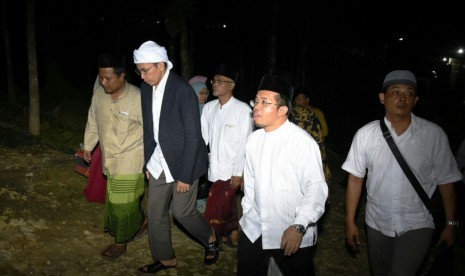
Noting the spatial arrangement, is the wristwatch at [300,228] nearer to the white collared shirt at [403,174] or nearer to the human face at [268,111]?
the human face at [268,111]

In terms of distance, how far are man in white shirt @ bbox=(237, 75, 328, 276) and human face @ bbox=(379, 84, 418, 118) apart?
0.84m

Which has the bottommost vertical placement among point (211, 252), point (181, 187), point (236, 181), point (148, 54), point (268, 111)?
point (211, 252)

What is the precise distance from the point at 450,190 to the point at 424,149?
1.29 ft

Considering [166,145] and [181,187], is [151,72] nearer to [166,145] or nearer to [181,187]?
[166,145]

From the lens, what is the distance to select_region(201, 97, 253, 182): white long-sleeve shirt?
15.9 ft

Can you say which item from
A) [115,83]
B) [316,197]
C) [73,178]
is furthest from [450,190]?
[73,178]

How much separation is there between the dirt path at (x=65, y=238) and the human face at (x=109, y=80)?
191 cm

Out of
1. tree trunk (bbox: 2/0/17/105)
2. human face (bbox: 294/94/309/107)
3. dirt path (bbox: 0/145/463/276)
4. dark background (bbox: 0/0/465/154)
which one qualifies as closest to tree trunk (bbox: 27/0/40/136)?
dirt path (bbox: 0/145/463/276)

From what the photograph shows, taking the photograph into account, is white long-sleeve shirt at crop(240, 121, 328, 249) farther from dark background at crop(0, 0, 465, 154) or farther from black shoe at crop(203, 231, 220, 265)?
dark background at crop(0, 0, 465, 154)

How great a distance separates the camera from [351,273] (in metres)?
4.91

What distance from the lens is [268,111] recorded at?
3.00 meters

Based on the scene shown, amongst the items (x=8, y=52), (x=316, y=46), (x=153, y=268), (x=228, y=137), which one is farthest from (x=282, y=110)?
(x=316, y=46)

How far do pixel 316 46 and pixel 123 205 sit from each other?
2944 centimetres

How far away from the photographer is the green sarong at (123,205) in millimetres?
4309
